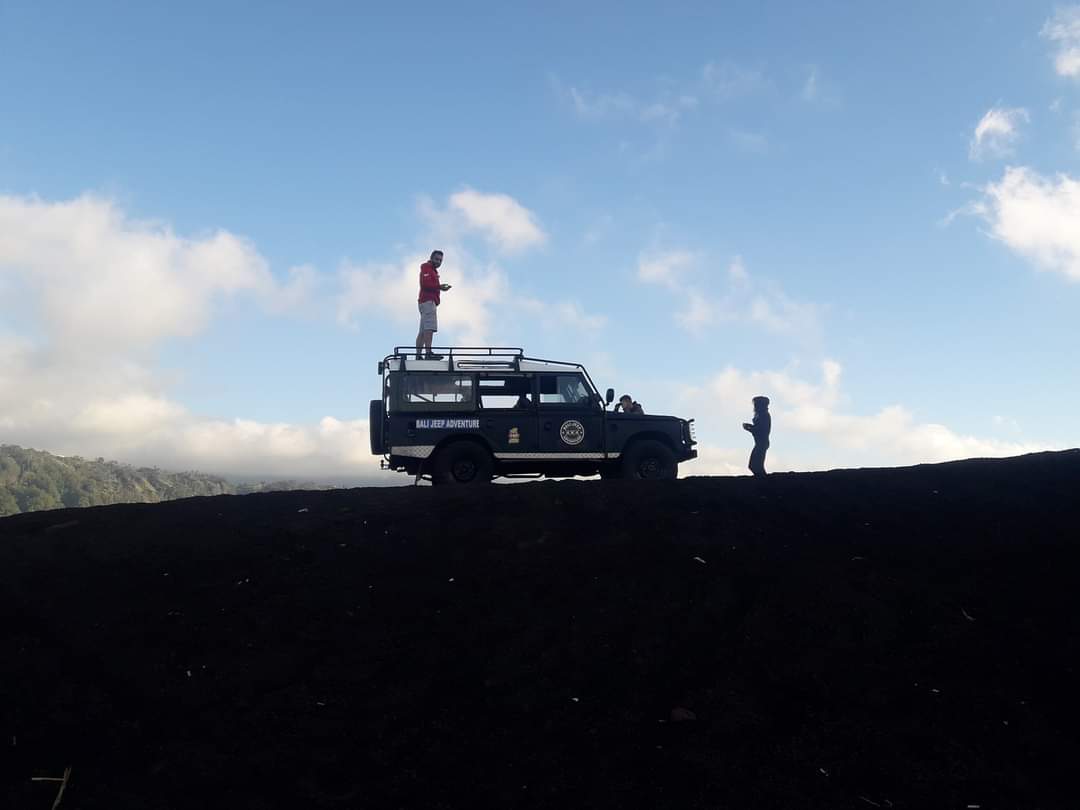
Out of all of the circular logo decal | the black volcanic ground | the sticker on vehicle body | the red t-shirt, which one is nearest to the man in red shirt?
the red t-shirt

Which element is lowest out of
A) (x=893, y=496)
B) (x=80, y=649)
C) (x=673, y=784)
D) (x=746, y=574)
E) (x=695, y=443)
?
(x=673, y=784)

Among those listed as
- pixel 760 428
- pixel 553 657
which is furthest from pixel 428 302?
pixel 553 657

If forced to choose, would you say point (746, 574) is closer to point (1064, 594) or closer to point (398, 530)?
point (1064, 594)

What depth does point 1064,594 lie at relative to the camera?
26.6ft

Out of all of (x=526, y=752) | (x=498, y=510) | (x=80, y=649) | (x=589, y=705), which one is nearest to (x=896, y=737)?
(x=589, y=705)

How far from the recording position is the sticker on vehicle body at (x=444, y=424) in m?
14.4

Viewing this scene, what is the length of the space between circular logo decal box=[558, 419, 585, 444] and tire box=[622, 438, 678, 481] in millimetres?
884

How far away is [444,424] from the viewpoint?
47.4ft

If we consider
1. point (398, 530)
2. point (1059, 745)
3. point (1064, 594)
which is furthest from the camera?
point (398, 530)

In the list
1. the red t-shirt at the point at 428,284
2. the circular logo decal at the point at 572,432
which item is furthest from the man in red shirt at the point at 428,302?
the circular logo decal at the point at 572,432

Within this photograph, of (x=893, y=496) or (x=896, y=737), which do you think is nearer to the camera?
(x=896, y=737)

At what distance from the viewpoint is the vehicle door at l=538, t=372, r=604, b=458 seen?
14.7 meters

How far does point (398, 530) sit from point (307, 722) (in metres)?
4.12

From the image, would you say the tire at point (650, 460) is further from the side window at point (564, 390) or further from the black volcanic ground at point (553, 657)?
the black volcanic ground at point (553, 657)
